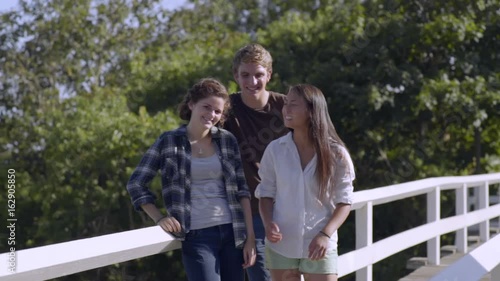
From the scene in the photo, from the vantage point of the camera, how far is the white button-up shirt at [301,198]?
4.08 meters

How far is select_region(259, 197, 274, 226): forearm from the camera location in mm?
4157

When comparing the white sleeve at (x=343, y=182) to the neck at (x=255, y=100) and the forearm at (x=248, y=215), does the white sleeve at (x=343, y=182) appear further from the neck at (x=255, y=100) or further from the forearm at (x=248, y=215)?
the neck at (x=255, y=100)

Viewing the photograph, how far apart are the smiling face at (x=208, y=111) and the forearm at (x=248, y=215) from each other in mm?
346

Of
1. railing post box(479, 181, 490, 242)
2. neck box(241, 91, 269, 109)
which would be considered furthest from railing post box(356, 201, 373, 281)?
railing post box(479, 181, 490, 242)

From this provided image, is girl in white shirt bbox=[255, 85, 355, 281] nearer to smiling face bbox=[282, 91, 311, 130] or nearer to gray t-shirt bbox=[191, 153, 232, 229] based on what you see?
smiling face bbox=[282, 91, 311, 130]

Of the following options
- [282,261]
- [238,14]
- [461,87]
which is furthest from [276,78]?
[282,261]

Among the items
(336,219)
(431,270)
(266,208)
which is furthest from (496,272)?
(431,270)

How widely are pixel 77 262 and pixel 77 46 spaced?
23.8 metres

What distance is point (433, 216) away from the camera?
9.04 metres

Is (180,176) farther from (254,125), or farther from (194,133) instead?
(254,125)

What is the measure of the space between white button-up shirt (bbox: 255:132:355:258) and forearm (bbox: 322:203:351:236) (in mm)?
24

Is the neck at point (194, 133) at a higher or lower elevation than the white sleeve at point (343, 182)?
higher

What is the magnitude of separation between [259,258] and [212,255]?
0.29 metres

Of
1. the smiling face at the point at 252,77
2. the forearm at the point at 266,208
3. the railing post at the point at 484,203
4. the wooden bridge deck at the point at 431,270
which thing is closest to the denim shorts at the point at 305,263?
the forearm at the point at 266,208
